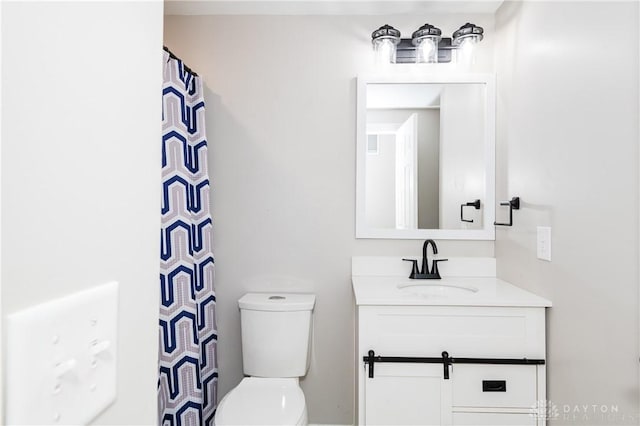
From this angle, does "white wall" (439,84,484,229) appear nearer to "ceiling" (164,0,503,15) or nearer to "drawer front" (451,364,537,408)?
"ceiling" (164,0,503,15)

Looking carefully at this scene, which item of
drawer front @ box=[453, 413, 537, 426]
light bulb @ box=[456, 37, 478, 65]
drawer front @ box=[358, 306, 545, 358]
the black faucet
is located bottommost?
drawer front @ box=[453, 413, 537, 426]

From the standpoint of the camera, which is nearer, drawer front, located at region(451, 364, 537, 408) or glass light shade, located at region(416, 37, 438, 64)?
drawer front, located at region(451, 364, 537, 408)

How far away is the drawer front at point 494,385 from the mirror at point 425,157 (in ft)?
2.59

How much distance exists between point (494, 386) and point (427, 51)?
5.27 feet

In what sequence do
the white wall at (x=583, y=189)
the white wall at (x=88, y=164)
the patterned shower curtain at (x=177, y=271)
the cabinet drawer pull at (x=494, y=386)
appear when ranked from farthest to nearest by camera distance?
the patterned shower curtain at (x=177, y=271), the cabinet drawer pull at (x=494, y=386), the white wall at (x=583, y=189), the white wall at (x=88, y=164)

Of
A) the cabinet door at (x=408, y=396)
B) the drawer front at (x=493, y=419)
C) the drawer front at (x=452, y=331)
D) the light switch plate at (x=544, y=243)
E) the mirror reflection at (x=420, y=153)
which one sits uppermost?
the mirror reflection at (x=420, y=153)

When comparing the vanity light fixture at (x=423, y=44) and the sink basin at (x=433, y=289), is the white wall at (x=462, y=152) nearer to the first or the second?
the vanity light fixture at (x=423, y=44)

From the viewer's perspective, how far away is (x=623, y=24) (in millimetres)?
1186

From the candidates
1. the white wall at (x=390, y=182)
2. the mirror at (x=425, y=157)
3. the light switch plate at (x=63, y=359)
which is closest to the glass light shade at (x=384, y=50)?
the mirror at (x=425, y=157)

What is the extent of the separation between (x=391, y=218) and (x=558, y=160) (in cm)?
90

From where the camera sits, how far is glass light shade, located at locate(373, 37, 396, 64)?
2.16 meters

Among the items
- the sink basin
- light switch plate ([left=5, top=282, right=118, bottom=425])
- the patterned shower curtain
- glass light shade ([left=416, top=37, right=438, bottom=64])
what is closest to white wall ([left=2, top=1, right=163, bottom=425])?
light switch plate ([left=5, top=282, right=118, bottom=425])

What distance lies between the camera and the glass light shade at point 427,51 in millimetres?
2158

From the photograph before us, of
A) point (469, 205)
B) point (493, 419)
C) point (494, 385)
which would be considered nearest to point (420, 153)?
point (469, 205)
